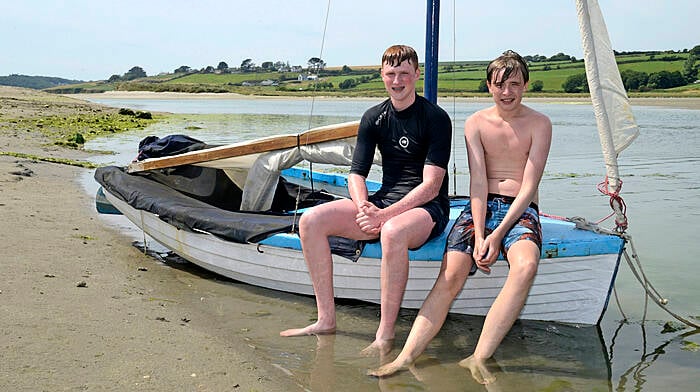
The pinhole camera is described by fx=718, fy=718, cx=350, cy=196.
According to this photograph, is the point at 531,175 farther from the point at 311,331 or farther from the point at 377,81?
the point at 377,81

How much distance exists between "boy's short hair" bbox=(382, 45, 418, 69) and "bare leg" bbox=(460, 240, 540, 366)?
57.2 inches

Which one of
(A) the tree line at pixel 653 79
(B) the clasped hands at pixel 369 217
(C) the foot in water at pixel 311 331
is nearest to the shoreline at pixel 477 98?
(A) the tree line at pixel 653 79

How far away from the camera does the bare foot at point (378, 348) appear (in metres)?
4.69

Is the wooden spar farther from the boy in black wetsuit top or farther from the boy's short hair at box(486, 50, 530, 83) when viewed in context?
the boy's short hair at box(486, 50, 530, 83)

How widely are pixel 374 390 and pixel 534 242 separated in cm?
133

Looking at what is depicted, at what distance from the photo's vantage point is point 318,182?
8.68 meters

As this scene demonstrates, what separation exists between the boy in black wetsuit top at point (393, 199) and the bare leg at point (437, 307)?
236 mm

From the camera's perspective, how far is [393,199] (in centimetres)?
498

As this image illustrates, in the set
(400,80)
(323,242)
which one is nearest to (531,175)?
(400,80)

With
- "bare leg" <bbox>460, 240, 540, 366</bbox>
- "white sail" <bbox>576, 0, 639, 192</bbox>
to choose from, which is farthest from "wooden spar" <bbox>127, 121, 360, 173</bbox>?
"bare leg" <bbox>460, 240, 540, 366</bbox>

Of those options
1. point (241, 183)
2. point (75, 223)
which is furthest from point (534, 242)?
point (75, 223)

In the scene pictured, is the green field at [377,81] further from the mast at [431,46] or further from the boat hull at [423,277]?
the boat hull at [423,277]

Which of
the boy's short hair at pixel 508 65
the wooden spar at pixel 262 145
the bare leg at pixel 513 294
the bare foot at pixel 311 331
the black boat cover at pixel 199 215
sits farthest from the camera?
the wooden spar at pixel 262 145

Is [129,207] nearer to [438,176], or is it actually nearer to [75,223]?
[75,223]
